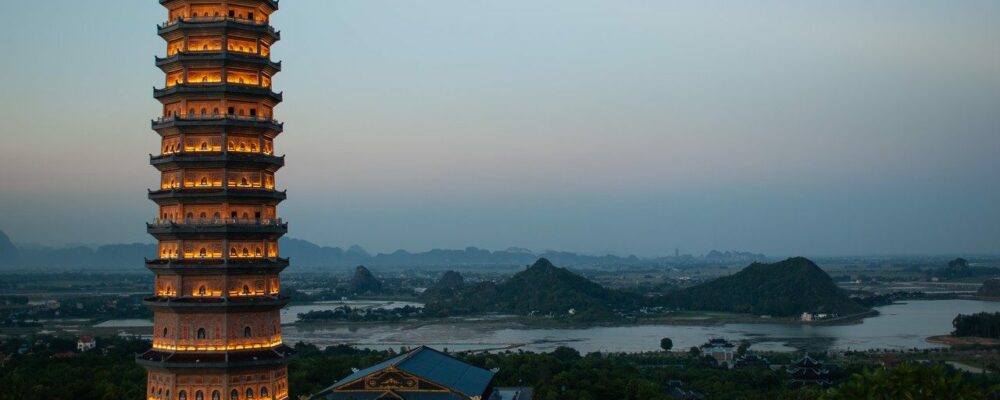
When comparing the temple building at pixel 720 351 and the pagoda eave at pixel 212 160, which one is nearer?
the pagoda eave at pixel 212 160

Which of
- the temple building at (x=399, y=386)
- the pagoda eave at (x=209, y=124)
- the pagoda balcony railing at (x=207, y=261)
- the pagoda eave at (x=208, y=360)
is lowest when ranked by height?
the temple building at (x=399, y=386)

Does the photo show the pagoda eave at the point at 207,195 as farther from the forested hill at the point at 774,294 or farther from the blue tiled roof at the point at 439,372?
the forested hill at the point at 774,294

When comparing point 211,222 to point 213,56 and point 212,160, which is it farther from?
point 213,56

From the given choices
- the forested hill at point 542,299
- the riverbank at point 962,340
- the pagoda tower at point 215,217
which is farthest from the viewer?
the forested hill at point 542,299

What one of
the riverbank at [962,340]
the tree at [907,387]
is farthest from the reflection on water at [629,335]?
the tree at [907,387]

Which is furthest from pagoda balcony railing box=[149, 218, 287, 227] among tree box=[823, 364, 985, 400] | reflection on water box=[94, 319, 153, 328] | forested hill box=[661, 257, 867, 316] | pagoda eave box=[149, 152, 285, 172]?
forested hill box=[661, 257, 867, 316]

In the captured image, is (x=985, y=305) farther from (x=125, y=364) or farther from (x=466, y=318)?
(x=125, y=364)

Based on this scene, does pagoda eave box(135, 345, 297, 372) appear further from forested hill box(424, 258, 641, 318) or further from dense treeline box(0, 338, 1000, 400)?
forested hill box(424, 258, 641, 318)
